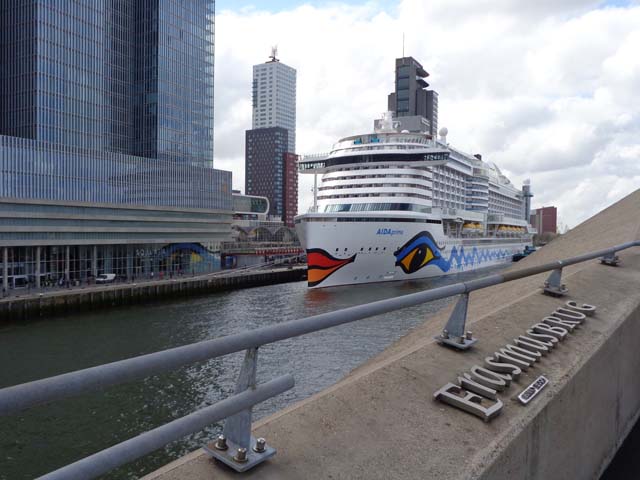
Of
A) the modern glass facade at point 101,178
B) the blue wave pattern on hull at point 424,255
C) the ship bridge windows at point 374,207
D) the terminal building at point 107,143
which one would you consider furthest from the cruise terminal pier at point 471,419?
the modern glass facade at point 101,178

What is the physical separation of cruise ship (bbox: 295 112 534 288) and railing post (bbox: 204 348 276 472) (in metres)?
30.3

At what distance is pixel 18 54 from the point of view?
4800 centimetres

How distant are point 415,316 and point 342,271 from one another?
12.2 metres

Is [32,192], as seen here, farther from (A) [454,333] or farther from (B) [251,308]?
(A) [454,333]

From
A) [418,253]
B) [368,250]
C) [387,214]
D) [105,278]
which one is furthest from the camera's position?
[105,278]

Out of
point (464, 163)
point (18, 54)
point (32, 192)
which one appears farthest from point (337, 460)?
point (18, 54)

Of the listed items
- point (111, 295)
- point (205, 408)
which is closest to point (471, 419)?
point (205, 408)

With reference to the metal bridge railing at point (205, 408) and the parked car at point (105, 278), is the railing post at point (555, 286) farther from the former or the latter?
the parked car at point (105, 278)

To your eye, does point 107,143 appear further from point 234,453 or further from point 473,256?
point 234,453

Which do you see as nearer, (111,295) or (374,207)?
(111,295)

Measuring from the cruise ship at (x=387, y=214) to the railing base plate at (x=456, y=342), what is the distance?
28.5 metres

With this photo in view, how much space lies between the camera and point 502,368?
12.5 feet

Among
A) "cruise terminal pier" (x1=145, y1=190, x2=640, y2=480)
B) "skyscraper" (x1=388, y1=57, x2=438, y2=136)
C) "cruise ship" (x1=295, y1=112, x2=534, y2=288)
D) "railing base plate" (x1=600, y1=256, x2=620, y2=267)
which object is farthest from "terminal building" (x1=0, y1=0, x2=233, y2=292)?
"skyscraper" (x1=388, y1=57, x2=438, y2=136)

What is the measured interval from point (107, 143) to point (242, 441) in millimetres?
59150
